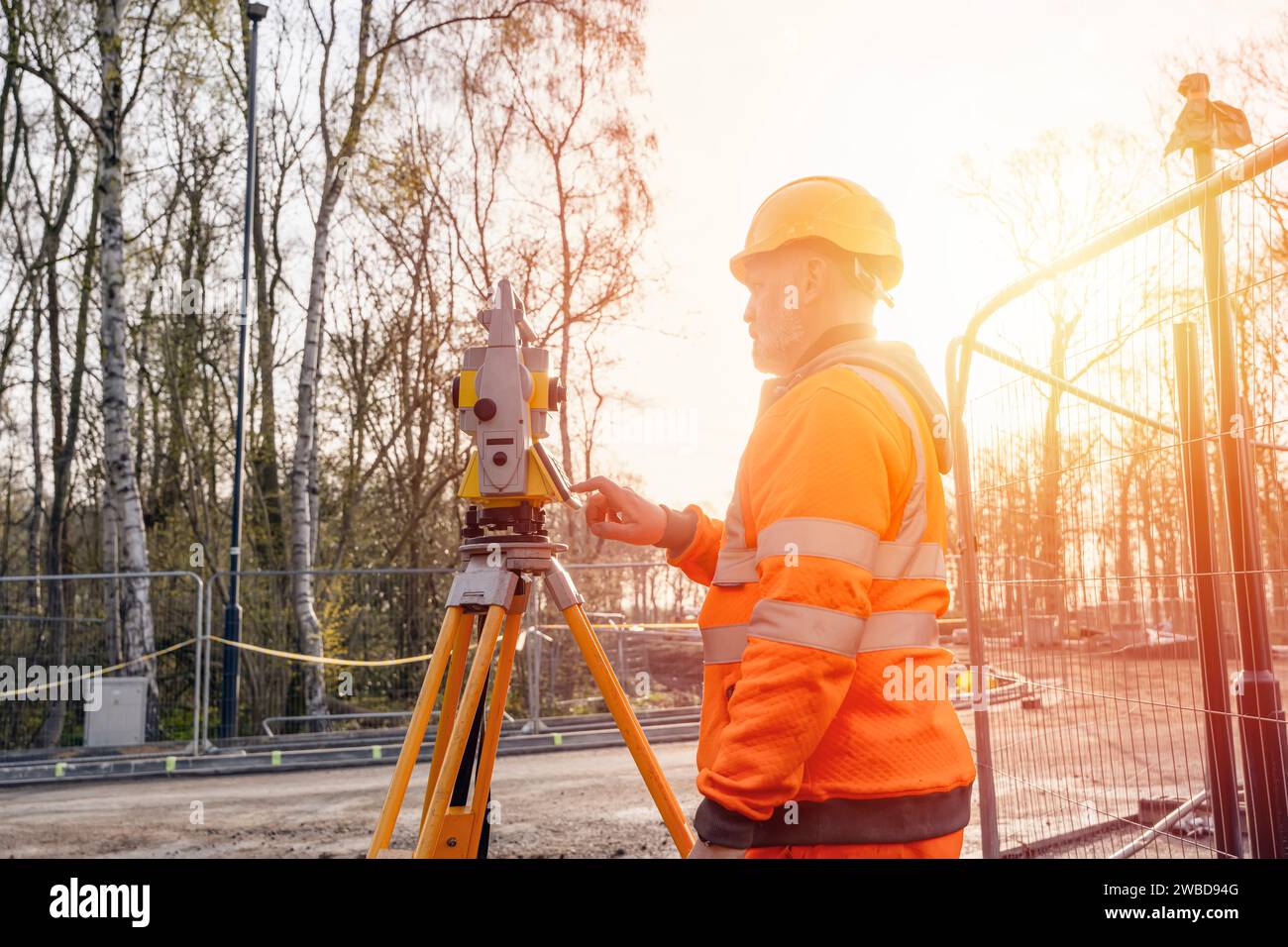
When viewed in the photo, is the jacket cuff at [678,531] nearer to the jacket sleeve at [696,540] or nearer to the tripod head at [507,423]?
the jacket sleeve at [696,540]

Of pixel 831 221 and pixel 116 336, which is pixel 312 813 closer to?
pixel 831 221

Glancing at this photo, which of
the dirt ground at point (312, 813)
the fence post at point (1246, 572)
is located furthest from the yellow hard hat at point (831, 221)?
the dirt ground at point (312, 813)

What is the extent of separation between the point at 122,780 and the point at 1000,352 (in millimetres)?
8745

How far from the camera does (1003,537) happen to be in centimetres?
390

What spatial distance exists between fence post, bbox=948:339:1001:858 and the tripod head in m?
1.97

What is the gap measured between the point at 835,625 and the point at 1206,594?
2.36 m

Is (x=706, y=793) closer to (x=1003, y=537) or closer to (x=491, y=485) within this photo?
(x=491, y=485)

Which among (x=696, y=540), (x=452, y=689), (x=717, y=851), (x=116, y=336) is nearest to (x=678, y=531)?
(x=696, y=540)

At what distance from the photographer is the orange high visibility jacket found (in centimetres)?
151

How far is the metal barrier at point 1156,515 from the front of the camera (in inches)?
120

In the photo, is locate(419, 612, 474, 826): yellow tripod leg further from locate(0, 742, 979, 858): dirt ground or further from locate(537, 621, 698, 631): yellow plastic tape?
locate(537, 621, 698, 631): yellow plastic tape

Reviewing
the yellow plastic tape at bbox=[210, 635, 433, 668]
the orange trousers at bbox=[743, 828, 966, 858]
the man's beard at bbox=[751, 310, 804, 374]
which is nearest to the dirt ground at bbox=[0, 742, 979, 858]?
the yellow plastic tape at bbox=[210, 635, 433, 668]

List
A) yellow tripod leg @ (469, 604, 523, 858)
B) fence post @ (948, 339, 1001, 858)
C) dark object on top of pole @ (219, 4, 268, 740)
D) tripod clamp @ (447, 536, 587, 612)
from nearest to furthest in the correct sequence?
1. yellow tripod leg @ (469, 604, 523, 858)
2. tripod clamp @ (447, 536, 587, 612)
3. fence post @ (948, 339, 1001, 858)
4. dark object on top of pole @ (219, 4, 268, 740)

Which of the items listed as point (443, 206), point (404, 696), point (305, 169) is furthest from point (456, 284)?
point (404, 696)
